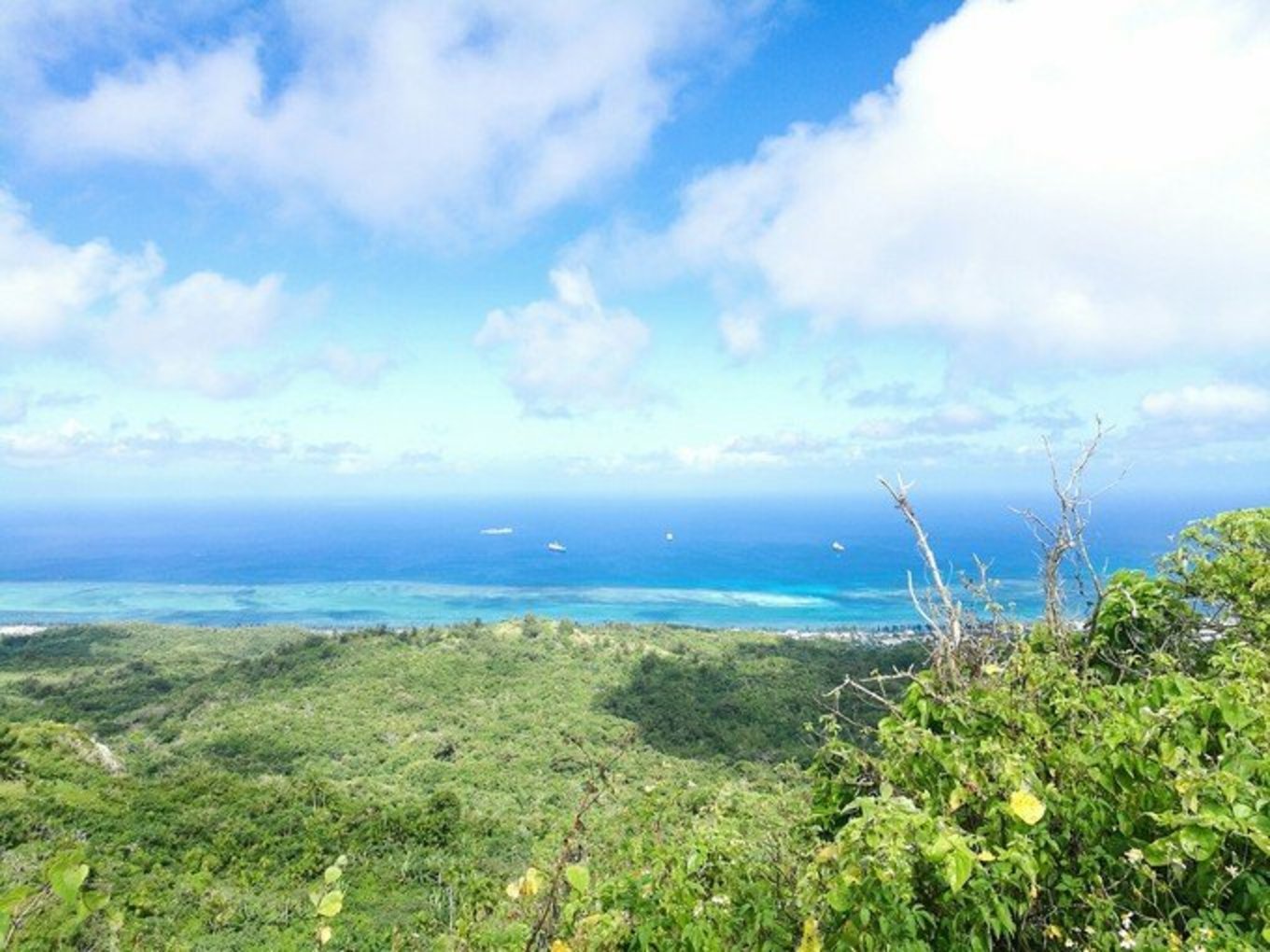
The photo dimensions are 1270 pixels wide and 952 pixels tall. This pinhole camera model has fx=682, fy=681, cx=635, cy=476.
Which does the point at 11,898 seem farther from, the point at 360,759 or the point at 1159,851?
the point at 360,759

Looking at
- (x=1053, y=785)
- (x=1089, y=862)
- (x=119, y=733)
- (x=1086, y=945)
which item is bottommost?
(x=119, y=733)

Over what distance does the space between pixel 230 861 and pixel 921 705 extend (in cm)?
2278

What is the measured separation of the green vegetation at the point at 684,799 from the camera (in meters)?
2.40

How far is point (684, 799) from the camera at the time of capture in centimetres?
1806

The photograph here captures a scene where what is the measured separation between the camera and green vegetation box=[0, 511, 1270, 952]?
7.89 feet

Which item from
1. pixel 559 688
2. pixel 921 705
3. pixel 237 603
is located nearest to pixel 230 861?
pixel 921 705

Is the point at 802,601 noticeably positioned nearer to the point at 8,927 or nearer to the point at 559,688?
the point at 559,688

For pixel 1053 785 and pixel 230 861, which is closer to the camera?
pixel 1053 785

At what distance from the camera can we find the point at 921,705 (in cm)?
362

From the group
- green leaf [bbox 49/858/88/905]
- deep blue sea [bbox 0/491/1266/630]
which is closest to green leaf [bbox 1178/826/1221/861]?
green leaf [bbox 49/858/88/905]

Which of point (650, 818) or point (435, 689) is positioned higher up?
point (650, 818)

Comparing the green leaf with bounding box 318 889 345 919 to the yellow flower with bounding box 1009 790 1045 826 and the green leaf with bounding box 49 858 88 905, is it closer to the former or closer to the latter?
the green leaf with bounding box 49 858 88 905

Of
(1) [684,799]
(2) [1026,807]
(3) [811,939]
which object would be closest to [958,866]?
(2) [1026,807]

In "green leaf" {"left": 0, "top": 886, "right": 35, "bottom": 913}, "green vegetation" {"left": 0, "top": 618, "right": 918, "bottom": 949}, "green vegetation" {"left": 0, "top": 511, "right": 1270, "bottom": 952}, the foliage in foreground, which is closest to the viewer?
"green leaf" {"left": 0, "top": 886, "right": 35, "bottom": 913}
